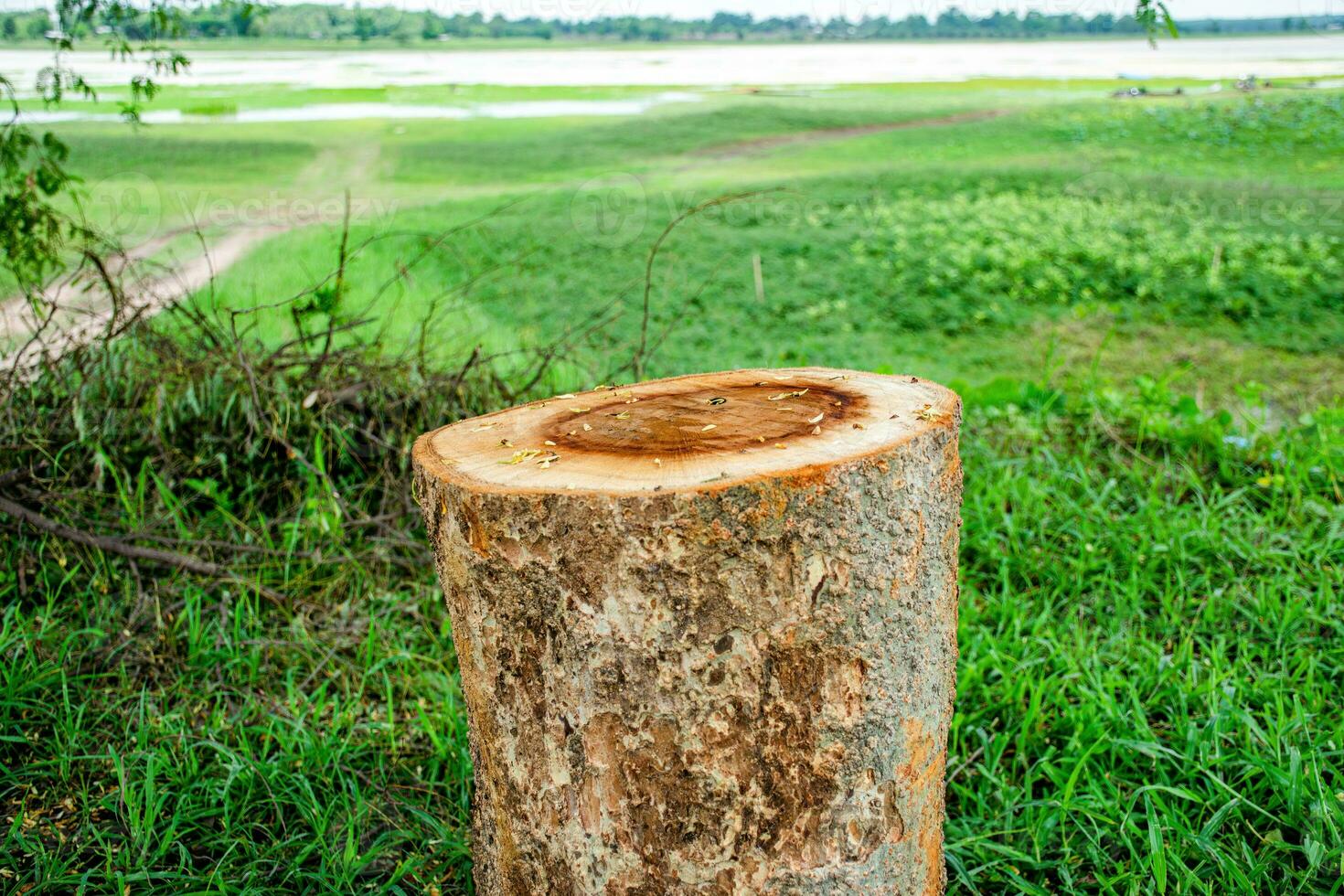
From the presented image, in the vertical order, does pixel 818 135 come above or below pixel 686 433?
above

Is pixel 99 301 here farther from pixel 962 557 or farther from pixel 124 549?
pixel 962 557

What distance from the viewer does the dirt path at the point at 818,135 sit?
259 inches

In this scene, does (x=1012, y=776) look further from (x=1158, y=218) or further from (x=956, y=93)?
(x=956, y=93)

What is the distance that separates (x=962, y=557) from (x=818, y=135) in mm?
4770

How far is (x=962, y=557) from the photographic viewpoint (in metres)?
2.72

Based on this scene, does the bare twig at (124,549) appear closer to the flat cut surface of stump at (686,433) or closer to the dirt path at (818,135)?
the flat cut surface of stump at (686,433)

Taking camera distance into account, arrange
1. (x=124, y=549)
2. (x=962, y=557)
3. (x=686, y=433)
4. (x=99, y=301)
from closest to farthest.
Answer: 1. (x=686, y=433)
2. (x=124, y=549)
3. (x=962, y=557)
4. (x=99, y=301)

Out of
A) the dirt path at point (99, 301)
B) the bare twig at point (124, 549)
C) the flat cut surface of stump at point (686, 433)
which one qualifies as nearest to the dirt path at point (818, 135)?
the dirt path at point (99, 301)

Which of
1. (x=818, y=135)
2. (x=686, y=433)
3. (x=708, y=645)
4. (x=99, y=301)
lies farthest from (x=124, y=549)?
(x=818, y=135)

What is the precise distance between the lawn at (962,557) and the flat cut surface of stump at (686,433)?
762 mm

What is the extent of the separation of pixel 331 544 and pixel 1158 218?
4879mm

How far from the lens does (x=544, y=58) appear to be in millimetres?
6023

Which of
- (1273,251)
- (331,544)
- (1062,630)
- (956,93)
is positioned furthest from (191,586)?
(956,93)

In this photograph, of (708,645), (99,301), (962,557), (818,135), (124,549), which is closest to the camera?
(708,645)
